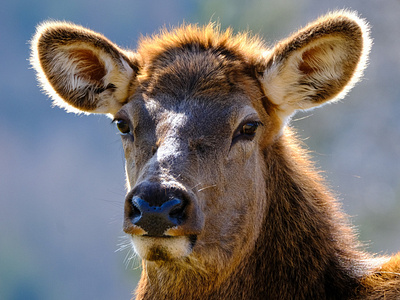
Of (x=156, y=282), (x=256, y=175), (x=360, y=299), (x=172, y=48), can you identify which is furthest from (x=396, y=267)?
(x=172, y=48)

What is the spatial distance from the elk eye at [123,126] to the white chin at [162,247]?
4.89ft

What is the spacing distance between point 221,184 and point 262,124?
1.00m

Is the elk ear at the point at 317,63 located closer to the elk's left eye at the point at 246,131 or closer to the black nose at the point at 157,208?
the elk's left eye at the point at 246,131

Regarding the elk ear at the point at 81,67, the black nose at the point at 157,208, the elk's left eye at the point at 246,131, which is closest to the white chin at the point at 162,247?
the black nose at the point at 157,208

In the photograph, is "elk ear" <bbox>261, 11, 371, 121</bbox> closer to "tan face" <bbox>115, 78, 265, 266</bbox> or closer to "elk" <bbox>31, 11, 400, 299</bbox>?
"elk" <bbox>31, 11, 400, 299</bbox>

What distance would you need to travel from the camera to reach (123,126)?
6309mm

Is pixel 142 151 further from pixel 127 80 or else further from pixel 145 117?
pixel 127 80

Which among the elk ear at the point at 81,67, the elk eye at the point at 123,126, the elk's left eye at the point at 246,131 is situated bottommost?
the elk's left eye at the point at 246,131

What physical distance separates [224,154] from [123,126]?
1234 mm

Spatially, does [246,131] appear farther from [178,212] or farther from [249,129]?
[178,212]

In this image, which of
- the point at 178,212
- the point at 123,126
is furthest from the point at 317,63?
the point at 178,212

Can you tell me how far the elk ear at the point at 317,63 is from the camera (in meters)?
6.13

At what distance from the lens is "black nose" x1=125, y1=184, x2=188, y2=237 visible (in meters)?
4.88

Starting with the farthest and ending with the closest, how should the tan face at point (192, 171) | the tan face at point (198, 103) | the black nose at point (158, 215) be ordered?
the tan face at point (198, 103) < the tan face at point (192, 171) < the black nose at point (158, 215)
